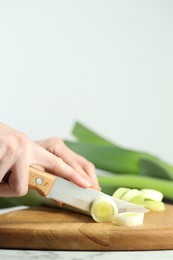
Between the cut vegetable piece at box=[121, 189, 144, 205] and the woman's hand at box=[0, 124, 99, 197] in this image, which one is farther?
the cut vegetable piece at box=[121, 189, 144, 205]

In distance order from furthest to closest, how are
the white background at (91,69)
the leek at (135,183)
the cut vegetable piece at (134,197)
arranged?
the white background at (91,69) < the leek at (135,183) < the cut vegetable piece at (134,197)

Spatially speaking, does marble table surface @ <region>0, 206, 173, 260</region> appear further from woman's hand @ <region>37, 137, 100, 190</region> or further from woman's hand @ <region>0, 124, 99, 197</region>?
woman's hand @ <region>37, 137, 100, 190</region>

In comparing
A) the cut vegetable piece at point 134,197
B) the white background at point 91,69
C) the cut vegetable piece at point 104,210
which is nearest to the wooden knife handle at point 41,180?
the cut vegetable piece at point 104,210

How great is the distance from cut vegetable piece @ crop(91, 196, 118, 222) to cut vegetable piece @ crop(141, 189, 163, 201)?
25cm

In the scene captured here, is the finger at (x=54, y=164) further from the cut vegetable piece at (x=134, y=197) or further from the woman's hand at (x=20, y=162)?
the cut vegetable piece at (x=134, y=197)

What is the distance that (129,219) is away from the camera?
61.0 inches

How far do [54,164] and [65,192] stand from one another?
0.28ft

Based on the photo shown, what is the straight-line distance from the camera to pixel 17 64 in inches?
125

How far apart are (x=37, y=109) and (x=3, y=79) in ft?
0.71

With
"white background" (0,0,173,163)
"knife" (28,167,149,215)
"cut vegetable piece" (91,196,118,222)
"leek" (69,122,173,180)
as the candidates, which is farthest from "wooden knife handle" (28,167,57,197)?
"white background" (0,0,173,163)

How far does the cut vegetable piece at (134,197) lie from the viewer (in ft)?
5.94

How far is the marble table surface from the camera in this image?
1.46 metres

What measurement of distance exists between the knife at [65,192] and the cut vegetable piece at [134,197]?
4.5 inches

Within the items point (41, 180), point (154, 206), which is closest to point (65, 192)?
point (41, 180)
